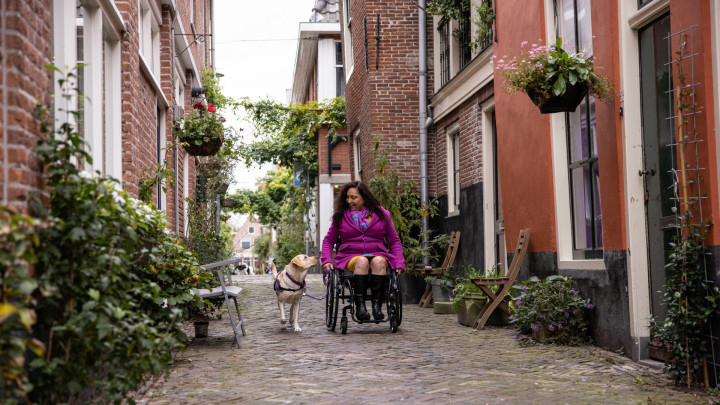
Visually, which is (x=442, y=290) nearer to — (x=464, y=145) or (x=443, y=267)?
(x=443, y=267)

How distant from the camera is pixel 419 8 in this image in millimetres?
13156

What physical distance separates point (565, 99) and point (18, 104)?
4.55 m

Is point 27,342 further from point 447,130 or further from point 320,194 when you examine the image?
point 320,194

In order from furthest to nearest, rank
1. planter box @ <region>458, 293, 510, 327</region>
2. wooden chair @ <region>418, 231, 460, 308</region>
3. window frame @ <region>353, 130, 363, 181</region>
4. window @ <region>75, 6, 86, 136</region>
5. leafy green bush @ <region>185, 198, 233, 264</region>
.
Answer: window frame @ <region>353, 130, 363, 181</region> < leafy green bush @ <region>185, 198, 233, 264</region> < wooden chair @ <region>418, 231, 460, 308</region> < planter box @ <region>458, 293, 510, 327</region> < window @ <region>75, 6, 86, 136</region>

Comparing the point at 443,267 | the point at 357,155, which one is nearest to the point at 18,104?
the point at 443,267

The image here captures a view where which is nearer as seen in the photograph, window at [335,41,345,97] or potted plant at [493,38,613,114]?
potted plant at [493,38,613,114]

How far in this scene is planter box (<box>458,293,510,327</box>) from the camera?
887 centimetres

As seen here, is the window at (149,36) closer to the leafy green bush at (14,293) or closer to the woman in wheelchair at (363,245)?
the woman in wheelchair at (363,245)

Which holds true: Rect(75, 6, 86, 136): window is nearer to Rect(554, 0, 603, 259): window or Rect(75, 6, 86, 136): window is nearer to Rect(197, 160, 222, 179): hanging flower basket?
Rect(554, 0, 603, 259): window

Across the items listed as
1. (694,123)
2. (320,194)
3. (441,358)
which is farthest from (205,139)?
(320,194)

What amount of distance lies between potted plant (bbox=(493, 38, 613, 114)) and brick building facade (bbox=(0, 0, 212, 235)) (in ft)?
10.9

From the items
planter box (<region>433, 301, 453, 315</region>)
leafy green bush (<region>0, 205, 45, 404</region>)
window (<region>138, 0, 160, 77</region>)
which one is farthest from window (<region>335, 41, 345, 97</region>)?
leafy green bush (<region>0, 205, 45, 404</region>)

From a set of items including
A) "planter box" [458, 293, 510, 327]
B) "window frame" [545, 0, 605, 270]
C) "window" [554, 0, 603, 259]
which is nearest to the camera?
"window" [554, 0, 603, 259]

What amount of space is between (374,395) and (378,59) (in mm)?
9198
